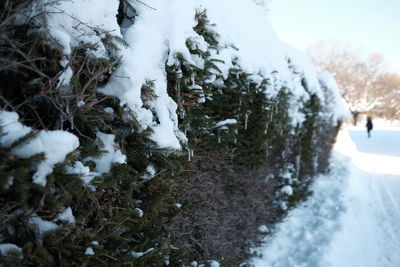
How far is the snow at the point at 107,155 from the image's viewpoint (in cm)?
183

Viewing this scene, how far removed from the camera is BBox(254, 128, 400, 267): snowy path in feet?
16.1

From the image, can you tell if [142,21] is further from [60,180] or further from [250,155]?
[250,155]

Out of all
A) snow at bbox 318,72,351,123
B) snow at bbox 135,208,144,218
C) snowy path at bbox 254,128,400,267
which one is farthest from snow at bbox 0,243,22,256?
snow at bbox 318,72,351,123

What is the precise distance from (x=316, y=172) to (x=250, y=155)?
5.49 meters

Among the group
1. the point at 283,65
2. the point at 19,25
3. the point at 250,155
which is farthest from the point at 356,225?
the point at 19,25

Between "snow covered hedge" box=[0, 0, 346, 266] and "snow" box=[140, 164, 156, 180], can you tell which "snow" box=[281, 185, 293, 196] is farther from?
"snow" box=[140, 164, 156, 180]

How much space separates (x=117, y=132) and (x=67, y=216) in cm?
64

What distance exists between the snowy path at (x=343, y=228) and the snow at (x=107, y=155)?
147 inches

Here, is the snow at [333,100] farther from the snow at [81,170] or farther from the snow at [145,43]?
the snow at [81,170]

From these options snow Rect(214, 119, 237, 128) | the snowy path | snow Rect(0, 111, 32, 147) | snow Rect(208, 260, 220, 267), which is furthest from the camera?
the snowy path

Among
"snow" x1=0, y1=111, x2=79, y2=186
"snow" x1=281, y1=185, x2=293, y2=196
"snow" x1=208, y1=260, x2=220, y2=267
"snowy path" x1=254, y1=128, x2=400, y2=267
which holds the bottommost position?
"snowy path" x1=254, y1=128, x2=400, y2=267

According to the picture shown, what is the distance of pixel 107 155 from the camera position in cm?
186

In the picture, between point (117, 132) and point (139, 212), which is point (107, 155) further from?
point (139, 212)

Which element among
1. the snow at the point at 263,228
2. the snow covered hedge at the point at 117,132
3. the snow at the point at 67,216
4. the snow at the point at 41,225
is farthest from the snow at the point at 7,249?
the snow at the point at 263,228
